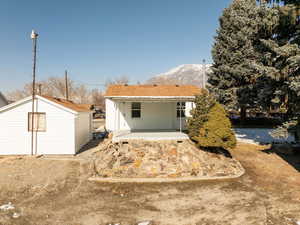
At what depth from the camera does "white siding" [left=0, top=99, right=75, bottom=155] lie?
1031cm

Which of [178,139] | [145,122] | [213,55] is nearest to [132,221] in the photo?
[178,139]

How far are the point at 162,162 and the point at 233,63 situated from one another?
14098mm

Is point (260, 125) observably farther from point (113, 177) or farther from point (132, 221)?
point (132, 221)

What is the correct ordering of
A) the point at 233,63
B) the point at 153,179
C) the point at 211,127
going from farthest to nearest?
1. the point at 233,63
2. the point at 211,127
3. the point at 153,179

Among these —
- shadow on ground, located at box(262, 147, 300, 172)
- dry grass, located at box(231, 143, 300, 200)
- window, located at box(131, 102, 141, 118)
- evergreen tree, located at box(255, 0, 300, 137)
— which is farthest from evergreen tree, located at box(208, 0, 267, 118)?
window, located at box(131, 102, 141, 118)

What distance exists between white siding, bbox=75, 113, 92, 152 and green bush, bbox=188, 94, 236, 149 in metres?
7.28

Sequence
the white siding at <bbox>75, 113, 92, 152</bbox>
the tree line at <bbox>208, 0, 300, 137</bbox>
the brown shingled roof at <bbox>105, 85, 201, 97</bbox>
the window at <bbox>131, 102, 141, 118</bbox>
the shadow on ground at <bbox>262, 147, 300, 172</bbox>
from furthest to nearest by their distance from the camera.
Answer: the brown shingled roof at <bbox>105, 85, 201, 97</bbox>
the window at <bbox>131, 102, 141, 118</bbox>
the white siding at <bbox>75, 113, 92, 152</bbox>
the tree line at <bbox>208, 0, 300, 137</bbox>
the shadow on ground at <bbox>262, 147, 300, 172</bbox>

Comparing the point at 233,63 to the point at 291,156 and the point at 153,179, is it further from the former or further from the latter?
the point at 153,179

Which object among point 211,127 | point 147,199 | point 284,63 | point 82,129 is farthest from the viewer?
point 82,129

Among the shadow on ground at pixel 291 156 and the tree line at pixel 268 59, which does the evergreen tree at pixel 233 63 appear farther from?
the shadow on ground at pixel 291 156

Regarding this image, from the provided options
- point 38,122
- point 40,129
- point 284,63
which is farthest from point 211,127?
point 38,122

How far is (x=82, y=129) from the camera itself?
1230 cm

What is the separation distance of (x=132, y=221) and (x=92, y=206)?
145cm

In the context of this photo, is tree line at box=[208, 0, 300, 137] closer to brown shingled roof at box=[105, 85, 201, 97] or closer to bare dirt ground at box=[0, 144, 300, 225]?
brown shingled roof at box=[105, 85, 201, 97]
